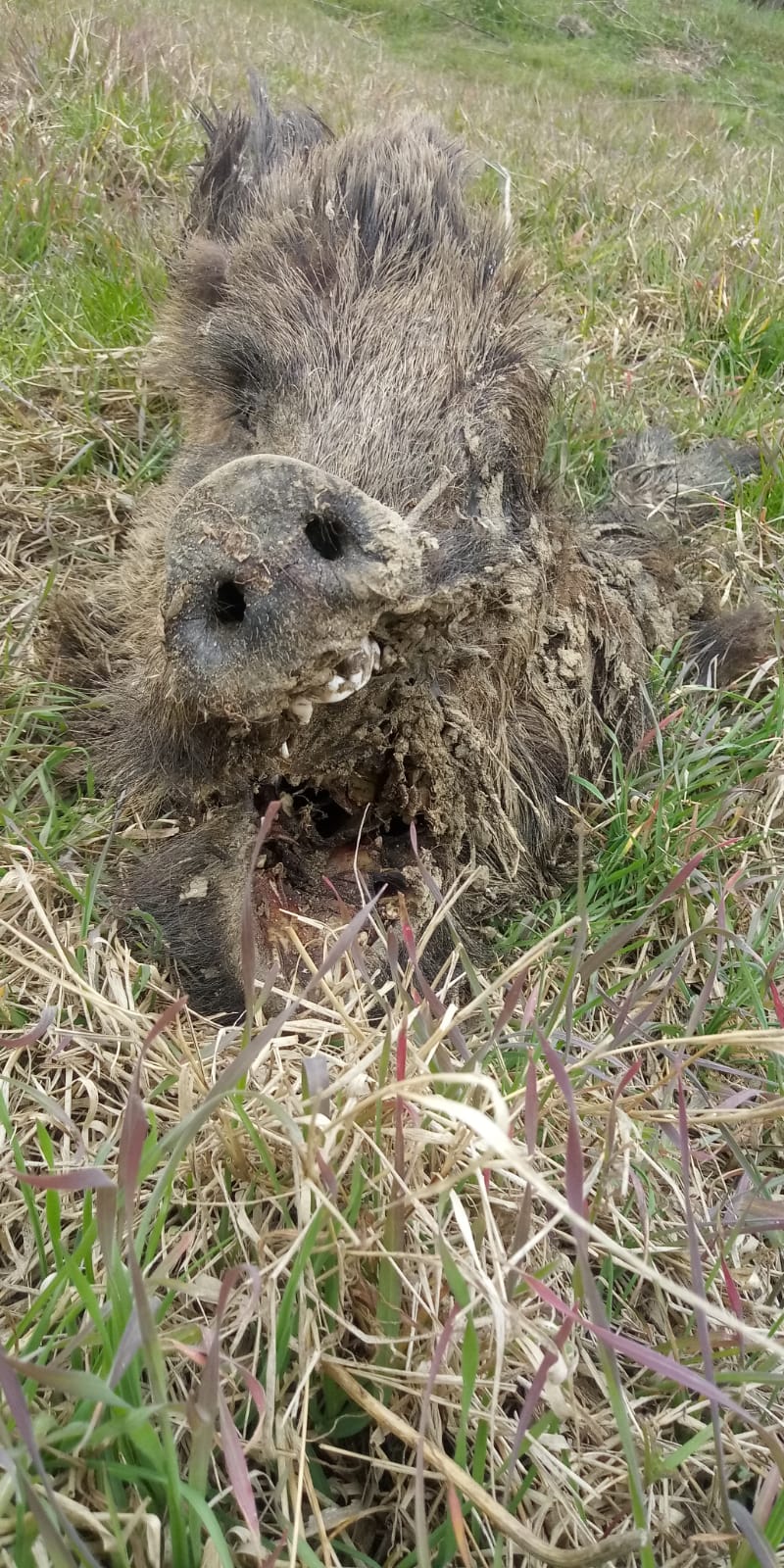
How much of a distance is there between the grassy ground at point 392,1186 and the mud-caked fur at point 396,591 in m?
0.14

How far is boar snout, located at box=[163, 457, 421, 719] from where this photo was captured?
1.41 m

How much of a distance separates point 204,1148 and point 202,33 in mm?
7902

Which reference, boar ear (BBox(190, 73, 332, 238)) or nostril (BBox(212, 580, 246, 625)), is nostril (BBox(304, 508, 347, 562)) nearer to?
nostril (BBox(212, 580, 246, 625))

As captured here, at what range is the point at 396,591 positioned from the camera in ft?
4.81

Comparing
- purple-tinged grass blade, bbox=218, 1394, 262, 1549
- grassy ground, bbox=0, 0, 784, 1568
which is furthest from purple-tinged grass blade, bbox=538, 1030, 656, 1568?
purple-tinged grass blade, bbox=218, 1394, 262, 1549

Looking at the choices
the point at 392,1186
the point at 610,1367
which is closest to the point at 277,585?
the point at 392,1186

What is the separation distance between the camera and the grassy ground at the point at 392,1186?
989 millimetres

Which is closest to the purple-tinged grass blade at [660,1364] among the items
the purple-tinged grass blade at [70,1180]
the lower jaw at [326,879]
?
the purple-tinged grass blade at [70,1180]

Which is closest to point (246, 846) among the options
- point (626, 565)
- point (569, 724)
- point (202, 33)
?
point (569, 724)

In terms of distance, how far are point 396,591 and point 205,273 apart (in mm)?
1174

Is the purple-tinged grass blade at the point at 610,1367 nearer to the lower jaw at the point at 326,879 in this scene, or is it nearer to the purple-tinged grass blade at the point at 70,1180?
the purple-tinged grass blade at the point at 70,1180

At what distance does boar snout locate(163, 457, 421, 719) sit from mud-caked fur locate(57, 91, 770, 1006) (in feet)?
0.08

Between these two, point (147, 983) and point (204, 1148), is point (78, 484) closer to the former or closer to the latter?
point (147, 983)

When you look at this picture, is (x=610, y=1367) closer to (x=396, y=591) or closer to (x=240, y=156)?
(x=396, y=591)
